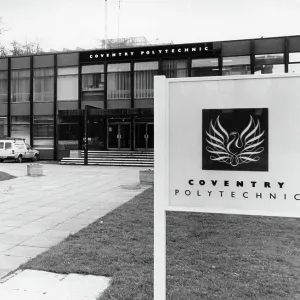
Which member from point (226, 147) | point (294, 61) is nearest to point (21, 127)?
point (294, 61)

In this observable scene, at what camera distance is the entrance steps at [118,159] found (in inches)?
1048

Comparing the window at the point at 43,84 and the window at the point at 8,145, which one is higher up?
the window at the point at 43,84

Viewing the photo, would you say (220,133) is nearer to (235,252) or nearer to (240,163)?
(240,163)

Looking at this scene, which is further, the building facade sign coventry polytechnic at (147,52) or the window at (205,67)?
the building facade sign coventry polytechnic at (147,52)

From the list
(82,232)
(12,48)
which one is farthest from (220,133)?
(12,48)

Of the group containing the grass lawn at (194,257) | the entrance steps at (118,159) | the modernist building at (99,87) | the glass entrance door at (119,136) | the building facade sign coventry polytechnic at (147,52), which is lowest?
the grass lawn at (194,257)

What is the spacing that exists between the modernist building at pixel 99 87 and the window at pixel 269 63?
7 cm

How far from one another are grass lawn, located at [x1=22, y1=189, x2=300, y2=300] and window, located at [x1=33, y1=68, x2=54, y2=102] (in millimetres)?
25457

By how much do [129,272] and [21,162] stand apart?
84.8 feet

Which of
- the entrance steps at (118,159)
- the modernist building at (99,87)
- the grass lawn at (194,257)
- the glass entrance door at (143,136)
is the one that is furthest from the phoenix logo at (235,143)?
the glass entrance door at (143,136)

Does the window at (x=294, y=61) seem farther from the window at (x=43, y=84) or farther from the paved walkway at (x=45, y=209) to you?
the window at (x=43, y=84)

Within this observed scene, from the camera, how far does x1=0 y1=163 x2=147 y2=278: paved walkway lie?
20.6ft

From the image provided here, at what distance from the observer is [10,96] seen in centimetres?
3266

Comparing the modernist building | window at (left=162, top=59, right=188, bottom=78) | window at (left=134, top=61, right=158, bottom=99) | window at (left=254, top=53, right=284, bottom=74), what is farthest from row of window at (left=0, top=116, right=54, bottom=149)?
window at (left=254, top=53, right=284, bottom=74)
